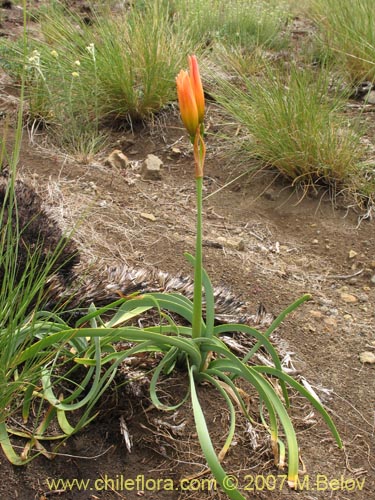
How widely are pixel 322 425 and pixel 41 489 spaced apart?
103 cm

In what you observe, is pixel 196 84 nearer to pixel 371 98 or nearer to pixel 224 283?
pixel 224 283

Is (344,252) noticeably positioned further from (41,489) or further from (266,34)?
(266,34)

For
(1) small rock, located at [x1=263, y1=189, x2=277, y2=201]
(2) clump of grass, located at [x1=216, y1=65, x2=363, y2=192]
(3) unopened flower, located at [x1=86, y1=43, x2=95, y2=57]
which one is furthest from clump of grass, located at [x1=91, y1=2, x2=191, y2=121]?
(1) small rock, located at [x1=263, y1=189, x2=277, y2=201]

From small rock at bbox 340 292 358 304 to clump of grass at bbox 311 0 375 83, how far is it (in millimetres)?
2227

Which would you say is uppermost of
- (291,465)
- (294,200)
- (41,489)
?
(291,465)

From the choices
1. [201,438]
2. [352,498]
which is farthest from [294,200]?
[201,438]

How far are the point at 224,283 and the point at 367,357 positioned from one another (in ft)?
2.49

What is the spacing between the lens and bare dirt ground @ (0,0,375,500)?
212 centimetres

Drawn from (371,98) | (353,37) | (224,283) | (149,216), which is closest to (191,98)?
(224,283)

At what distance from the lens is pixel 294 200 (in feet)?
13.9

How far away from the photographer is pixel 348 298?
3.37 metres

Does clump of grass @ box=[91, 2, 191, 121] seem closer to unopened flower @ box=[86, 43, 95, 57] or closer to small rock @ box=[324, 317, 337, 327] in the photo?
unopened flower @ box=[86, 43, 95, 57]

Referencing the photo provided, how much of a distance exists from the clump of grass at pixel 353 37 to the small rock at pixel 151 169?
5.55ft

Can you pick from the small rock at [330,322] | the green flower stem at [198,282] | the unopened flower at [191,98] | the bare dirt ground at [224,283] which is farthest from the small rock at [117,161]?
the unopened flower at [191,98]
